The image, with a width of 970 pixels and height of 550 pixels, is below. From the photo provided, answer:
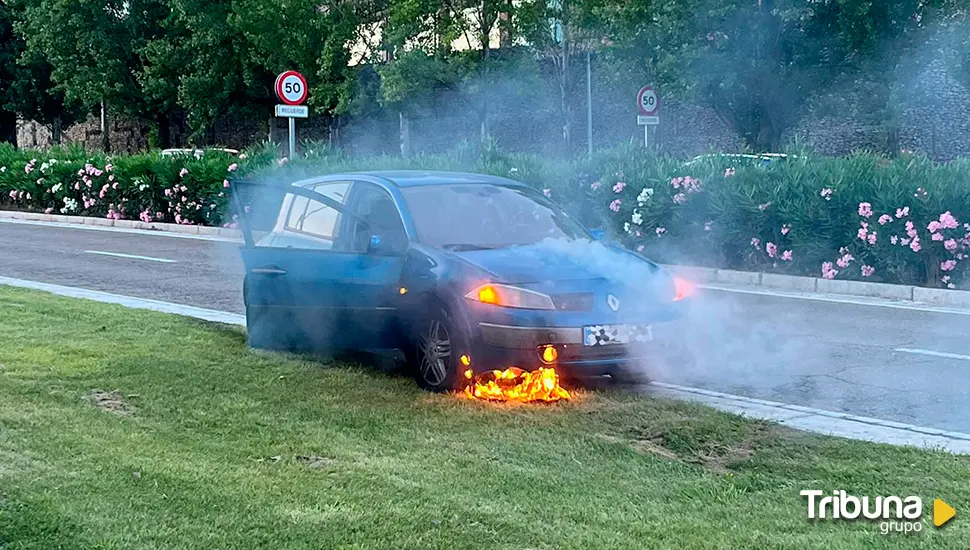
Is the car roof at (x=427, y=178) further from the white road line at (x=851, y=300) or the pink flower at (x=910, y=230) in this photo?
the pink flower at (x=910, y=230)

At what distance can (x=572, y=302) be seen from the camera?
6062 mm

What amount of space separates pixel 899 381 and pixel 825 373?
471mm

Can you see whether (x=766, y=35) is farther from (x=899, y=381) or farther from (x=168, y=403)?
(x=168, y=403)

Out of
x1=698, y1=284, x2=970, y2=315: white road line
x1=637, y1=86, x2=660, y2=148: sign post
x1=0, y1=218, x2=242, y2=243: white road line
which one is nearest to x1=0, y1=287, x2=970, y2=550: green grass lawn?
x1=698, y1=284, x2=970, y2=315: white road line

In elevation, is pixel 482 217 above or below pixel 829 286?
above

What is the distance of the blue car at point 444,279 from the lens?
19.9ft

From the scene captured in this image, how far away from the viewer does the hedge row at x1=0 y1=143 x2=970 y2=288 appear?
38.6 feet

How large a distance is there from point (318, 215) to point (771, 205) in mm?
7192

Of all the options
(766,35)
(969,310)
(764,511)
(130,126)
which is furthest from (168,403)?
(130,126)

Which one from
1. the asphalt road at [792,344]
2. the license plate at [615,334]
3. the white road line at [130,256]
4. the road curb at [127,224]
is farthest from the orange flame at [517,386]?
the road curb at [127,224]

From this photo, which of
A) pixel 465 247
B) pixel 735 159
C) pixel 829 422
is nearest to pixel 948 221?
pixel 735 159

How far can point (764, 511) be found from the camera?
4.24 meters

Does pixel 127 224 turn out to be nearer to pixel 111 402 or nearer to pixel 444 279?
pixel 111 402

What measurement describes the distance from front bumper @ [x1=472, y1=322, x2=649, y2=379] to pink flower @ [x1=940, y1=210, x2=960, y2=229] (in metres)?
6.82
